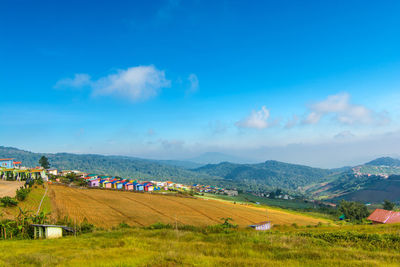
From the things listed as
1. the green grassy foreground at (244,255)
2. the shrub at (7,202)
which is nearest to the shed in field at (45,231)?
the green grassy foreground at (244,255)

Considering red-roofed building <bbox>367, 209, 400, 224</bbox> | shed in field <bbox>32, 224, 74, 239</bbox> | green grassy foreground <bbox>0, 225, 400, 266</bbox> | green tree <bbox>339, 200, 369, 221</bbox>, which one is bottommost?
green tree <bbox>339, 200, 369, 221</bbox>

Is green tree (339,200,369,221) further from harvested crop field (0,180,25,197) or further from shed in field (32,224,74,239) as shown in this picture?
harvested crop field (0,180,25,197)

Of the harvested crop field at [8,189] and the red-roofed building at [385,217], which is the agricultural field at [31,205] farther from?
the red-roofed building at [385,217]

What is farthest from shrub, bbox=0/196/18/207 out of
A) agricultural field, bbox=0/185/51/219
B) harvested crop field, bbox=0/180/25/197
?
harvested crop field, bbox=0/180/25/197

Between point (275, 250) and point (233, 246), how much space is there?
7.75 ft

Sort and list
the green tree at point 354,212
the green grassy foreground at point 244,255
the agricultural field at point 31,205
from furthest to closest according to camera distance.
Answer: the green tree at point 354,212 → the agricultural field at point 31,205 → the green grassy foreground at point 244,255

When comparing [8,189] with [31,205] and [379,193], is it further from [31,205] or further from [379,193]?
[379,193]

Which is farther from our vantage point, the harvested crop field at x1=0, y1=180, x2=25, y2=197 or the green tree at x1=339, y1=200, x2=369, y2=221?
the green tree at x1=339, y1=200, x2=369, y2=221

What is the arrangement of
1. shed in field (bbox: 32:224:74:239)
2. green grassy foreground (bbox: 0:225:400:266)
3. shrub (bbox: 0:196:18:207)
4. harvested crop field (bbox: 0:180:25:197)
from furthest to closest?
harvested crop field (bbox: 0:180:25:197), shrub (bbox: 0:196:18:207), shed in field (bbox: 32:224:74:239), green grassy foreground (bbox: 0:225:400:266)

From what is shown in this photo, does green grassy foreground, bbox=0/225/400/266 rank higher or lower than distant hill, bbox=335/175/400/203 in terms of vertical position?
higher

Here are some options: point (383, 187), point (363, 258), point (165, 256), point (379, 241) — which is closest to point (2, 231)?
point (165, 256)

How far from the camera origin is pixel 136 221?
35281 millimetres

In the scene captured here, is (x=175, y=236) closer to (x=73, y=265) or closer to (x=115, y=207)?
(x=73, y=265)

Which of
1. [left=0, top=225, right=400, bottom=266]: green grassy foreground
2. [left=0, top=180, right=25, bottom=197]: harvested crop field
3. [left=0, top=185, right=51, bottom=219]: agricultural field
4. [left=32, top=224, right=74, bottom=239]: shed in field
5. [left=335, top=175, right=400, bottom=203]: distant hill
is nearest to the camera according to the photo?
[left=0, top=225, right=400, bottom=266]: green grassy foreground
